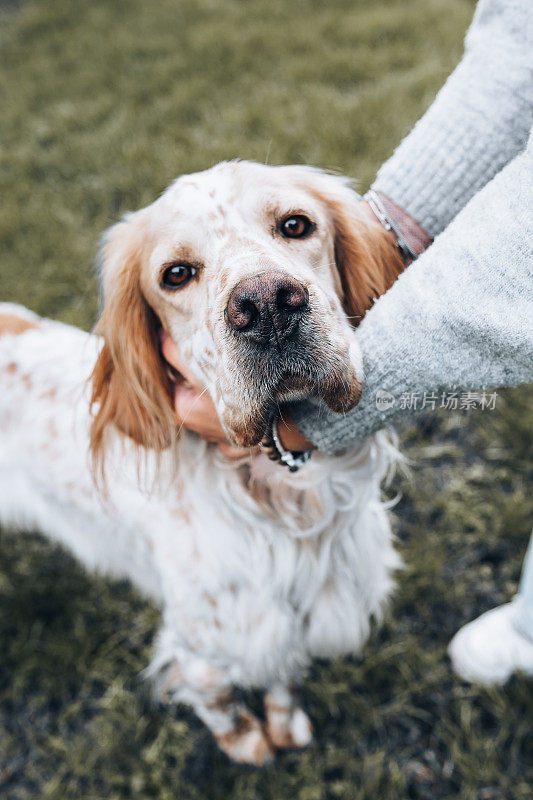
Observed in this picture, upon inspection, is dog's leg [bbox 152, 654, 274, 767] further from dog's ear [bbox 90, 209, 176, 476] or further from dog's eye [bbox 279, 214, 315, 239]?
dog's eye [bbox 279, 214, 315, 239]

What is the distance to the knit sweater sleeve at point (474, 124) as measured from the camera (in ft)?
5.34

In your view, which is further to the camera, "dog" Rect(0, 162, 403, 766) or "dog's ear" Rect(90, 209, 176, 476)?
"dog's ear" Rect(90, 209, 176, 476)

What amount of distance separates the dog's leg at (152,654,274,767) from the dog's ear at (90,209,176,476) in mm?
908

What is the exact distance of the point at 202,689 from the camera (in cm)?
216

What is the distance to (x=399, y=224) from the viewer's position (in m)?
1.80

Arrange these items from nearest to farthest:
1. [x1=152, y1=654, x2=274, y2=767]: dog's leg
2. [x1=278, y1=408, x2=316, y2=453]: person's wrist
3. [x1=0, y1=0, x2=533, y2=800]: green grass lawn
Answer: [x1=278, y1=408, x2=316, y2=453]: person's wrist < [x1=152, y1=654, x2=274, y2=767]: dog's leg < [x1=0, y1=0, x2=533, y2=800]: green grass lawn

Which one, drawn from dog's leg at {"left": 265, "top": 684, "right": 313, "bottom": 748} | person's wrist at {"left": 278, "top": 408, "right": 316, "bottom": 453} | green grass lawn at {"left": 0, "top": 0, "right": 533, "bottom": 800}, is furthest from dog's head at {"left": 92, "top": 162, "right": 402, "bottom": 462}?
green grass lawn at {"left": 0, "top": 0, "right": 533, "bottom": 800}

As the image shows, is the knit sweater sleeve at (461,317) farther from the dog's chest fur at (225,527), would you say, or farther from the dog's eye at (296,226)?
the dog's chest fur at (225,527)

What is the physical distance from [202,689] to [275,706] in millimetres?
385

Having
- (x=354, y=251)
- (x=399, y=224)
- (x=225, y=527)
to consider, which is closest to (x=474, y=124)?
(x=399, y=224)

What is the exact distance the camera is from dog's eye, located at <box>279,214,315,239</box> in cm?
155

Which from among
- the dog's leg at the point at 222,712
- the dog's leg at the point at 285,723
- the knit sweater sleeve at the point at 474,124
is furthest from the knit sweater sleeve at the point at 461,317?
the dog's leg at the point at 285,723

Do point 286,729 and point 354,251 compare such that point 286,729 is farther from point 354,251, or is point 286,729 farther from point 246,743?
point 354,251

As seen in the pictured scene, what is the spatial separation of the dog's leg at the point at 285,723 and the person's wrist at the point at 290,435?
1229 mm
